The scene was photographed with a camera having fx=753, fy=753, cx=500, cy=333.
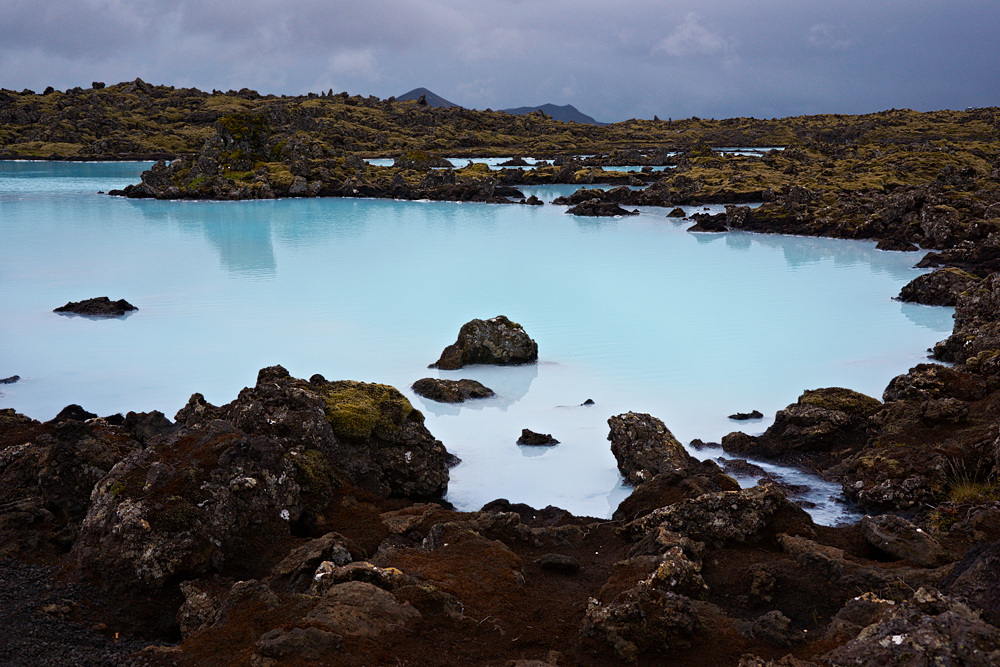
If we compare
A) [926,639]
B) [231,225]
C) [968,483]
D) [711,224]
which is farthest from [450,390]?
[231,225]

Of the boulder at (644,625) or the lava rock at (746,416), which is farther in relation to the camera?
the lava rock at (746,416)

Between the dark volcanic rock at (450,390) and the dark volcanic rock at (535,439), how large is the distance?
8.42ft

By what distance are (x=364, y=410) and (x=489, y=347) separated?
724 centimetres

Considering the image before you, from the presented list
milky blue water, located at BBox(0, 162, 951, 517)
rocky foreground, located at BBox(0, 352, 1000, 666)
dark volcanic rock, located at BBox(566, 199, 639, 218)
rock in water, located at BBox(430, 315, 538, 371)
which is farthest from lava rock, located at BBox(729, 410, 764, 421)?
dark volcanic rock, located at BBox(566, 199, 639, 218)

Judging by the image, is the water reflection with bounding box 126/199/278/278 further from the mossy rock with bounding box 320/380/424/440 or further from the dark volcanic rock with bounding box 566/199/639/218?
the dark volcanic rock with bounding box 566/199/639/218

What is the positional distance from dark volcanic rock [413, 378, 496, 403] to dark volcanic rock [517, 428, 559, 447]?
2565 millimetres

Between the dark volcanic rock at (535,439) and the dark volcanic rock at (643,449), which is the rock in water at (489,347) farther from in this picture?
the dark volcanic rock at (643,449)

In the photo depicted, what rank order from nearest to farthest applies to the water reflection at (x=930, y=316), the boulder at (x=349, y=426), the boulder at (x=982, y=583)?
the boulder at (x=982, y=583), the boulder at (x=349, y=426), the water reflection at (x=930, y=316)

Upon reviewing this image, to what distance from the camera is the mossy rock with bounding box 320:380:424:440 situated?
36.2 feet

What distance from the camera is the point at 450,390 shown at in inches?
627

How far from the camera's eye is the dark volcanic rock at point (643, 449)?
11586 mm

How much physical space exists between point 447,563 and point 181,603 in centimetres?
264

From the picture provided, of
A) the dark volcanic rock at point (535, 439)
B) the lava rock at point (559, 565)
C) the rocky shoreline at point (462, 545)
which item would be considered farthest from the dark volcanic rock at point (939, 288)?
the lava rock at point (559, 565)

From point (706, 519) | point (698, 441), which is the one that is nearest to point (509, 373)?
point (698, 441)
